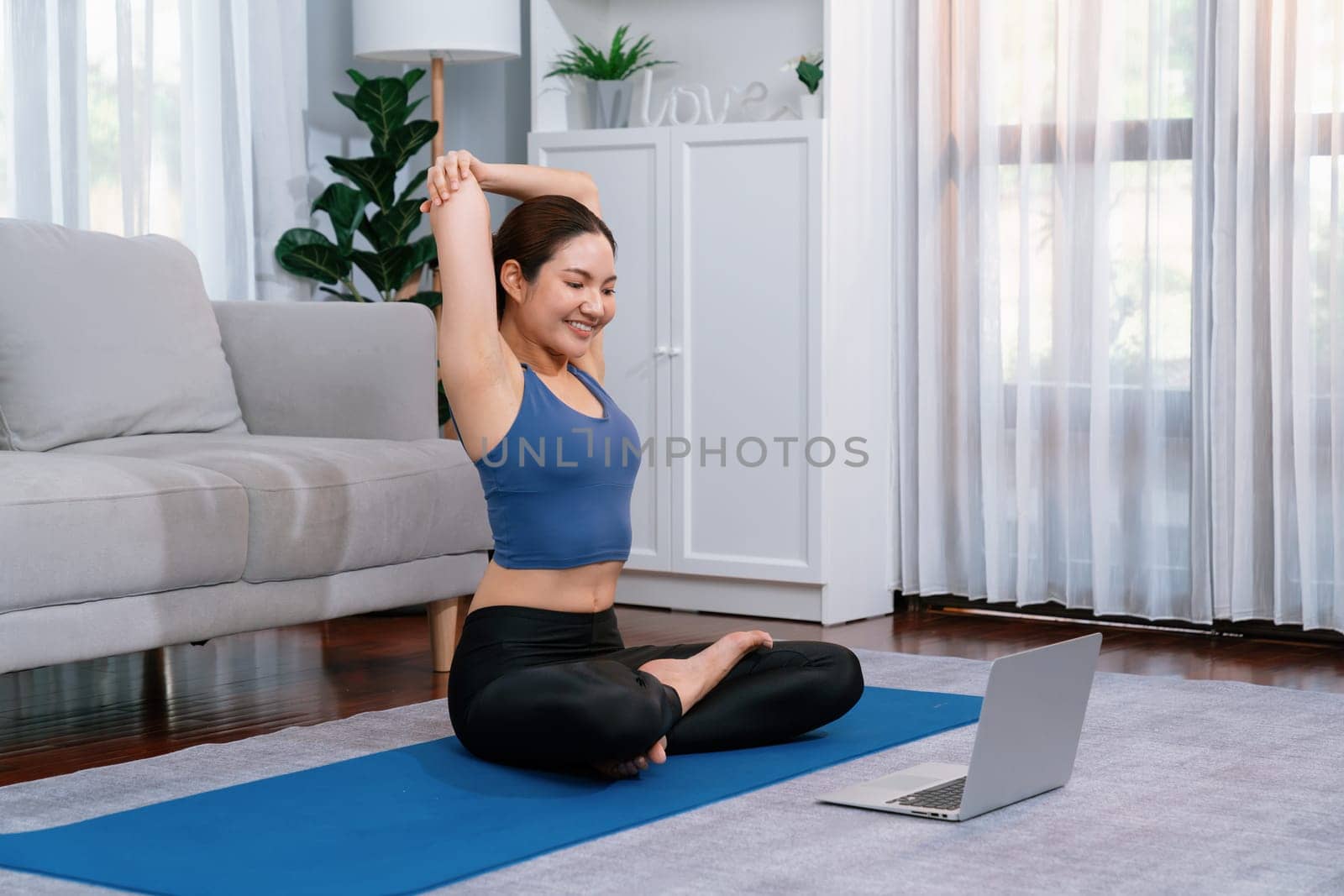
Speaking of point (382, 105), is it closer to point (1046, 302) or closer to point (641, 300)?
point (641, 300)

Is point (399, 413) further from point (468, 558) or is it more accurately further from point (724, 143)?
point (724, 143)

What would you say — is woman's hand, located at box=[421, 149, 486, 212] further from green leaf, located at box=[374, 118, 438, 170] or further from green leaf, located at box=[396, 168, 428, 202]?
green leaf, located at box=[374, 118, 438, 170]

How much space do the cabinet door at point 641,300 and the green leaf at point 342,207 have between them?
2.05ft

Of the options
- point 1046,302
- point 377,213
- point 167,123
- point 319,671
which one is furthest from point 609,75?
point 319,671

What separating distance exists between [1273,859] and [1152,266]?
93.1 inches

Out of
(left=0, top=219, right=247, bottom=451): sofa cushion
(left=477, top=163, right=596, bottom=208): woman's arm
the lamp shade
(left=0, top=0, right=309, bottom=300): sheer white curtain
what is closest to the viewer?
(left=477, top=163, right=596, bottom=208): woman's arm

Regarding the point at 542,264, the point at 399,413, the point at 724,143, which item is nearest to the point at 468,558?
the point at 399,413

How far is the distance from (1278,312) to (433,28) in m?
2.28

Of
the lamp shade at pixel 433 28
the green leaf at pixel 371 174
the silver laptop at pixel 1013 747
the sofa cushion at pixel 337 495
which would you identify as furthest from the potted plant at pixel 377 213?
the silver laptop at pixel 1013 747

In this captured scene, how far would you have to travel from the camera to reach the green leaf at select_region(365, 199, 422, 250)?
4535 millimetres

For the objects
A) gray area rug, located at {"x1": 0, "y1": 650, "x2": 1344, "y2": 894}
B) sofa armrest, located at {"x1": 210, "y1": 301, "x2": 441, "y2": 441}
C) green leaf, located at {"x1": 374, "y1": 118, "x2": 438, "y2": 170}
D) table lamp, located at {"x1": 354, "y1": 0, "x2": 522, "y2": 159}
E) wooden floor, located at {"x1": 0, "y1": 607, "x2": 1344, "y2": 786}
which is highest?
table lamp, located at {"x1": 354, "y1": 0, "x2": 522, "y2": 159}

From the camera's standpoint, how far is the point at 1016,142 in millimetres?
4242

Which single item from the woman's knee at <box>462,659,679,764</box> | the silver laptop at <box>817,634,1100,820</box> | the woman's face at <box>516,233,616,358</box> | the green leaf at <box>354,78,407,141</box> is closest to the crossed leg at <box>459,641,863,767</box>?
the woman's knee at <box>462,659,679,764</box>

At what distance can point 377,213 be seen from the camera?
179 inches
